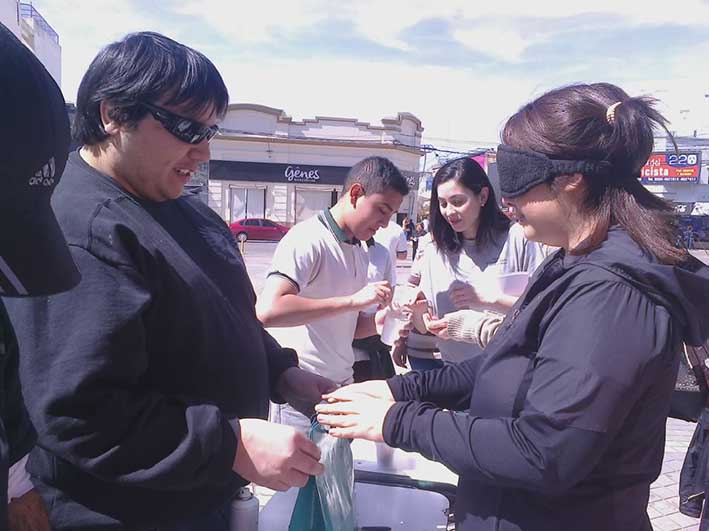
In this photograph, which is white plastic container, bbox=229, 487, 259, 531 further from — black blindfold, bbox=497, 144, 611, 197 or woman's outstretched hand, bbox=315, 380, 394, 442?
black blindfold, bbox=497, 144, 611, 197

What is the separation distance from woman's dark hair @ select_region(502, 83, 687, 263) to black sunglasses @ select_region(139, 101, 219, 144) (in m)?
0.83

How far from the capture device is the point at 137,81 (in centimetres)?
139

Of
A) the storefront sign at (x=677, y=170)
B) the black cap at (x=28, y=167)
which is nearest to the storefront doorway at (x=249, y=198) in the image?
the storefront sign at (x=677, y=170)

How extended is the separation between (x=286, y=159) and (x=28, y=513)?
30.9 metres

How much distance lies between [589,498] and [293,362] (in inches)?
36.9

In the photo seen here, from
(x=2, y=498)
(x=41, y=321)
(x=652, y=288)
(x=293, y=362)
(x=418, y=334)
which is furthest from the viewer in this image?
(x=418, y=334)

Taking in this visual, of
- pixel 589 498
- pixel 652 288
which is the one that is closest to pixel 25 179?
pixel 652 288

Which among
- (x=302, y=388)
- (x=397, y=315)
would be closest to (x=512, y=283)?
(x=397, y=315)

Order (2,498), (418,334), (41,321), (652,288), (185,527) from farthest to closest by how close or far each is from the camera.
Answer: (418,334) < (185,527) < (652,288) < (41,321) < (2,498)

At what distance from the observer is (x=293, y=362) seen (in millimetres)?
1921

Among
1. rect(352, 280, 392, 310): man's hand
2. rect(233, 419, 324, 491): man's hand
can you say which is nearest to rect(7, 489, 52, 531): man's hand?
rect(233, 419, 324, 491): man's hand

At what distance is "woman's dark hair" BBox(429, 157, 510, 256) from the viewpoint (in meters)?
3.46

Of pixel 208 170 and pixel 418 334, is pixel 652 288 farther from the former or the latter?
pixel 208 170

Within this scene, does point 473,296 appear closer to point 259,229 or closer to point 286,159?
point 259,229
